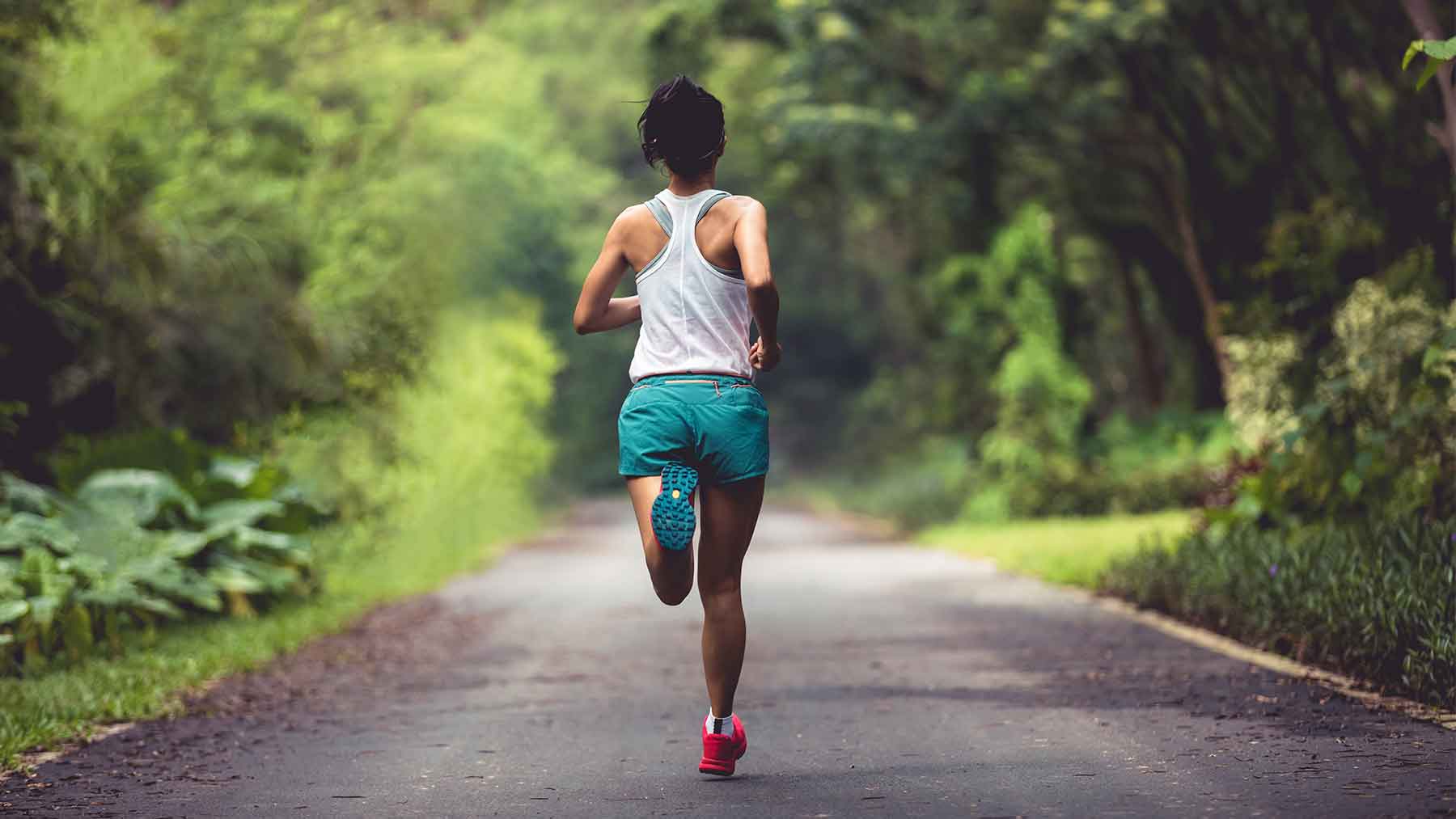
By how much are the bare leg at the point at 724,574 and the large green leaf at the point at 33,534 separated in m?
5.75

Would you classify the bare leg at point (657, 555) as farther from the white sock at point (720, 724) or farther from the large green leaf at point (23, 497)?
the large green leaf at point (23, 497)

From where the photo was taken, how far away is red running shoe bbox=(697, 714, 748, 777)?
636 cm

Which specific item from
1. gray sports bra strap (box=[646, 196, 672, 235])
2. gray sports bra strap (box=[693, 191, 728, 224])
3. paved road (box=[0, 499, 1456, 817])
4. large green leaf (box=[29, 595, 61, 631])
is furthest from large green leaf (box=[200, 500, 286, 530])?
gray sports bra strap (box=[693, 191, 728, 224])

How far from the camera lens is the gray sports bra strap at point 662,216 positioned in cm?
628

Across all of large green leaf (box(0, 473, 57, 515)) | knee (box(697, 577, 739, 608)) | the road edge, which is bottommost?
the road edge

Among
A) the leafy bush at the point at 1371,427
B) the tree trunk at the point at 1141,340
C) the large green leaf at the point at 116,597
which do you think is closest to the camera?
the large green leaf at the point at 116,597

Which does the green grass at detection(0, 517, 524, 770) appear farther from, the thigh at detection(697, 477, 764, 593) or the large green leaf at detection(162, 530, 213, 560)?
the thigh at detection(697, 477, 764, 593)

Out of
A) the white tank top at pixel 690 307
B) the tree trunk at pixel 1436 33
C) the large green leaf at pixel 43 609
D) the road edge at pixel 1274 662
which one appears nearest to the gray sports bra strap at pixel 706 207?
the white tank top at pixel 690 307

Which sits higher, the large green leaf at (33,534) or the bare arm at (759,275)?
the bare arm at (759,275)

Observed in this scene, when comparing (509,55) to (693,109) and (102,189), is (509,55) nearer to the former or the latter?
(102,189)

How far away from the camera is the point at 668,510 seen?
5.98 meters

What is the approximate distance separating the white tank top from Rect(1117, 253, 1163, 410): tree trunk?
26981 mm

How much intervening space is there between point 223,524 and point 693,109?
757 centimetres

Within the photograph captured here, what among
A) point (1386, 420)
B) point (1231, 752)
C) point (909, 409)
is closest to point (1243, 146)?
point (1386, 420)
